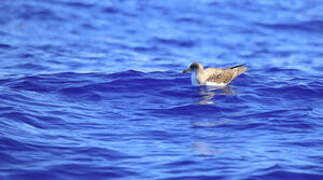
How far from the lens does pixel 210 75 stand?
14117mm

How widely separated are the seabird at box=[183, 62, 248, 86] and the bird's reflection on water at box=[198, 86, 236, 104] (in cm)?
24

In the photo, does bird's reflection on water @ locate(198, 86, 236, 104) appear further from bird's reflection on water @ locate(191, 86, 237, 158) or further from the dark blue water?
the dark blue water

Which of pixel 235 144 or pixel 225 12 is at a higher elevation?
pixel 225 12

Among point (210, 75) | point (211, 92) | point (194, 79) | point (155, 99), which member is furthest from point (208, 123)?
point (210, 75)

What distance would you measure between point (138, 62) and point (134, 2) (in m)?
11.7

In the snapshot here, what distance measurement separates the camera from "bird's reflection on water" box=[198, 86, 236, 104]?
40.4 feet

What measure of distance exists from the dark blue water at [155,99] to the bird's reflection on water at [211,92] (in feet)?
0.34

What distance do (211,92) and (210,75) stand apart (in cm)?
101

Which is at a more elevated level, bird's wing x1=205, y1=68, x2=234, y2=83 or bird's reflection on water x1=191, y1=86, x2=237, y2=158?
bird's wing x1=205, y1=68, x2=234, y2=83

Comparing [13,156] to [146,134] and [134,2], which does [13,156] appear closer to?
[146,134]

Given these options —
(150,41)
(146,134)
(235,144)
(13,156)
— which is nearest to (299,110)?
(235,144)

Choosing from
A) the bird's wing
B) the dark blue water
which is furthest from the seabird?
the dark blue water

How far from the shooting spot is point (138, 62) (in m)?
17.7

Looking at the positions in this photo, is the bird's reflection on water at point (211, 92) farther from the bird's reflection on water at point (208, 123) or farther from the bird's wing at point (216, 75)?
the bird's wing at point (216, 75)
